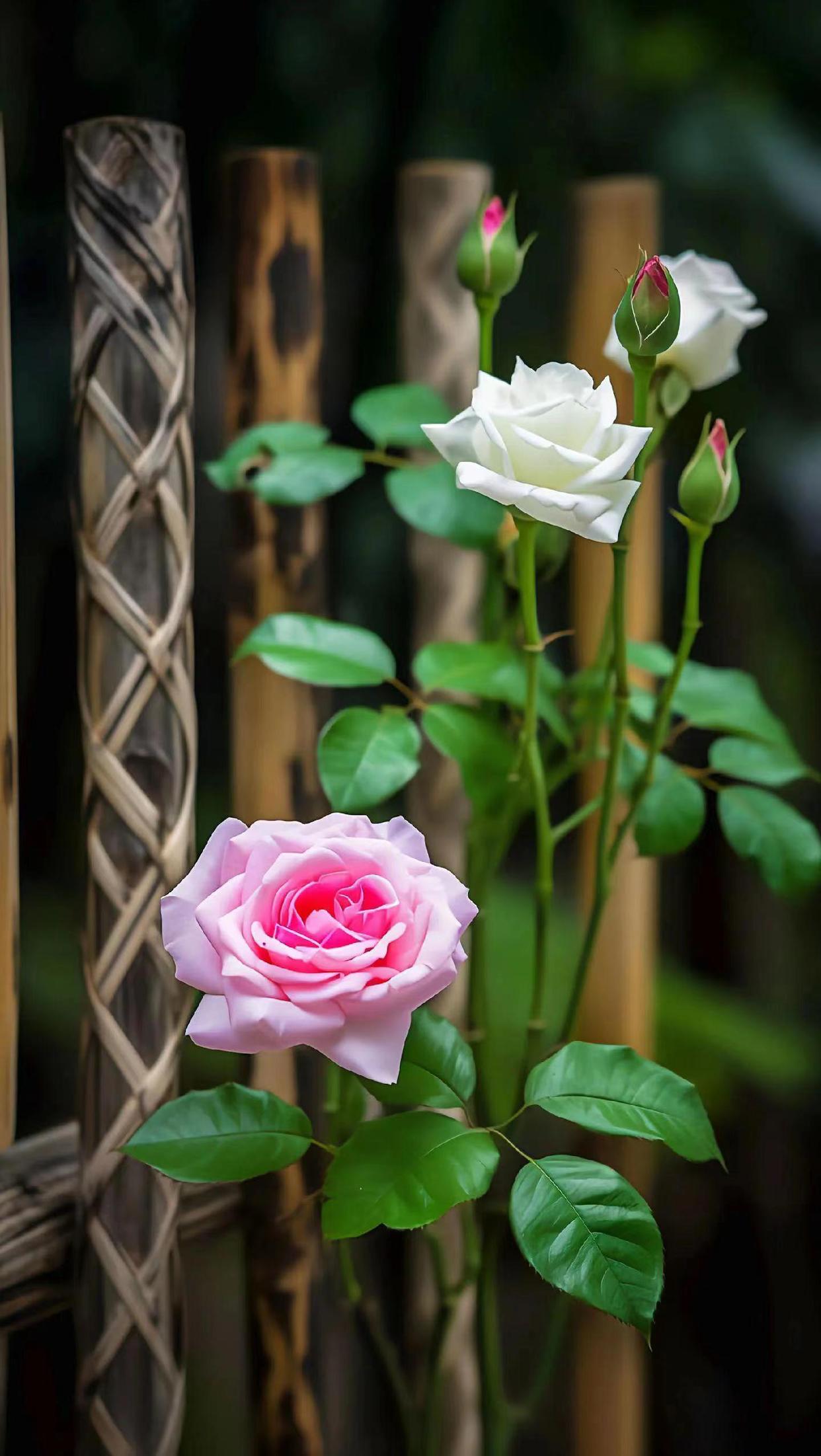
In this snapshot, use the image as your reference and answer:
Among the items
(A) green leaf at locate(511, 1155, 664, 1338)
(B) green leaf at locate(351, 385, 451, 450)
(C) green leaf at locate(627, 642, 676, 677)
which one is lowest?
(A) green leaf at locate(511, 1155, 664, 1338)

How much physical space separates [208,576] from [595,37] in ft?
1.80

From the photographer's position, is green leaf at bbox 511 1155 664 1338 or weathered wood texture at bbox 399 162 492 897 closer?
green leaf at bbox 511 1155 664 1338

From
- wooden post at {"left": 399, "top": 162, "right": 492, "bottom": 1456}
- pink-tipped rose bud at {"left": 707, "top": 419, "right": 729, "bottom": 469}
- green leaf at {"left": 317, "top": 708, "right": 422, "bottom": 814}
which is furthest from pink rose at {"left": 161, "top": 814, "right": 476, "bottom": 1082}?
wooden post at {"left": 399, "top": 162, "right": 492, "bottom": 1456}

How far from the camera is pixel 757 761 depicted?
0.67m

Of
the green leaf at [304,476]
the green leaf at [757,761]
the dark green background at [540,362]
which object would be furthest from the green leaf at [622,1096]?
the dark green background at [540,362]

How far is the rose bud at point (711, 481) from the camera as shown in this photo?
0.51m

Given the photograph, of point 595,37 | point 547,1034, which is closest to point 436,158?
point 595,37

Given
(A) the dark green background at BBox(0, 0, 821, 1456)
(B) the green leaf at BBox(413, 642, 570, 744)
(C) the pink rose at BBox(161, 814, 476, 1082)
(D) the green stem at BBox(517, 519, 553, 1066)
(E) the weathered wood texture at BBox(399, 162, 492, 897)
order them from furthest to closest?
(A) the dark green background at BBox(0, 0, 821, 1456) < (E) the weathered wood texture at BBox(399, 162, 492, 897) < (B) the green leaf at BBox(413, 642, 570, 744) < (D) the green stem at BBox(517, 519, 553, 1066) < (C) the pink rose at BBox(161, 814, 476, 1082)

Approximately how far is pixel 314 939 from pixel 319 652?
223 millimetres

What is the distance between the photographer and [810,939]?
110 cm

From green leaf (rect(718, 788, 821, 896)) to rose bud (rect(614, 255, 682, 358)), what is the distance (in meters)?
0.27

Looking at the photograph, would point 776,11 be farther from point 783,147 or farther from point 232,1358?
point 232,1358

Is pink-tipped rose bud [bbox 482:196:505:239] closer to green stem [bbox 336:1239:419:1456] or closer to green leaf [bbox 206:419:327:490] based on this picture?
green leaf [bbox 206:419:327:490]

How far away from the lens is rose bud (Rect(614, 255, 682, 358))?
459 millimetres
